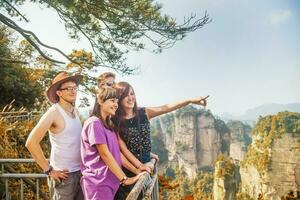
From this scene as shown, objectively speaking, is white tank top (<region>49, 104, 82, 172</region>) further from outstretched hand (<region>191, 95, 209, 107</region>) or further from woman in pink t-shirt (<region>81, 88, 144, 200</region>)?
outstretched hand (<region>191, 95, 209, 107</region>)

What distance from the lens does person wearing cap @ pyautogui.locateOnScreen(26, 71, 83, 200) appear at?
2.17 metres

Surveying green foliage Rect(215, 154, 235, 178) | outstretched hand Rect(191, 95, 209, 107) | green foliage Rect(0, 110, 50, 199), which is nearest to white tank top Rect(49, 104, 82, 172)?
outstretched hand Rect(191, 95, 209, 107)

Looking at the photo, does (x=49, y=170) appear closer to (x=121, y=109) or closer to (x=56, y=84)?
(x=56, y=84)

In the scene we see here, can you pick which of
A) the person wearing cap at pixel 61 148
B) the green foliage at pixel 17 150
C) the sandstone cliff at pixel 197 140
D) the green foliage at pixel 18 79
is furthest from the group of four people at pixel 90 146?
the sandstone cliff at pixel 197 140

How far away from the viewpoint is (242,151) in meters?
92.8

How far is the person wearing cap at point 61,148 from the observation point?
7.11 ft

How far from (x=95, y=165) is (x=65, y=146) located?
0.77 feet

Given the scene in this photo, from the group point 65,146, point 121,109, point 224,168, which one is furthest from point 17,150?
point 224,168

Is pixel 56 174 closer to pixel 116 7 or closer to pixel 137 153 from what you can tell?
pixel 137 153

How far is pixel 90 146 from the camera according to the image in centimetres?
216

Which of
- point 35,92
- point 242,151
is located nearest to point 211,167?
point 242,151

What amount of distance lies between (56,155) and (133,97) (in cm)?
66

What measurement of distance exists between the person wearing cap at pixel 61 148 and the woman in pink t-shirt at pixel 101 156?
86 mm

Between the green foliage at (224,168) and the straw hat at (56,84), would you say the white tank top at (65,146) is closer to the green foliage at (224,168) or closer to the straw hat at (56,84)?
the straw hat at (56,84)
